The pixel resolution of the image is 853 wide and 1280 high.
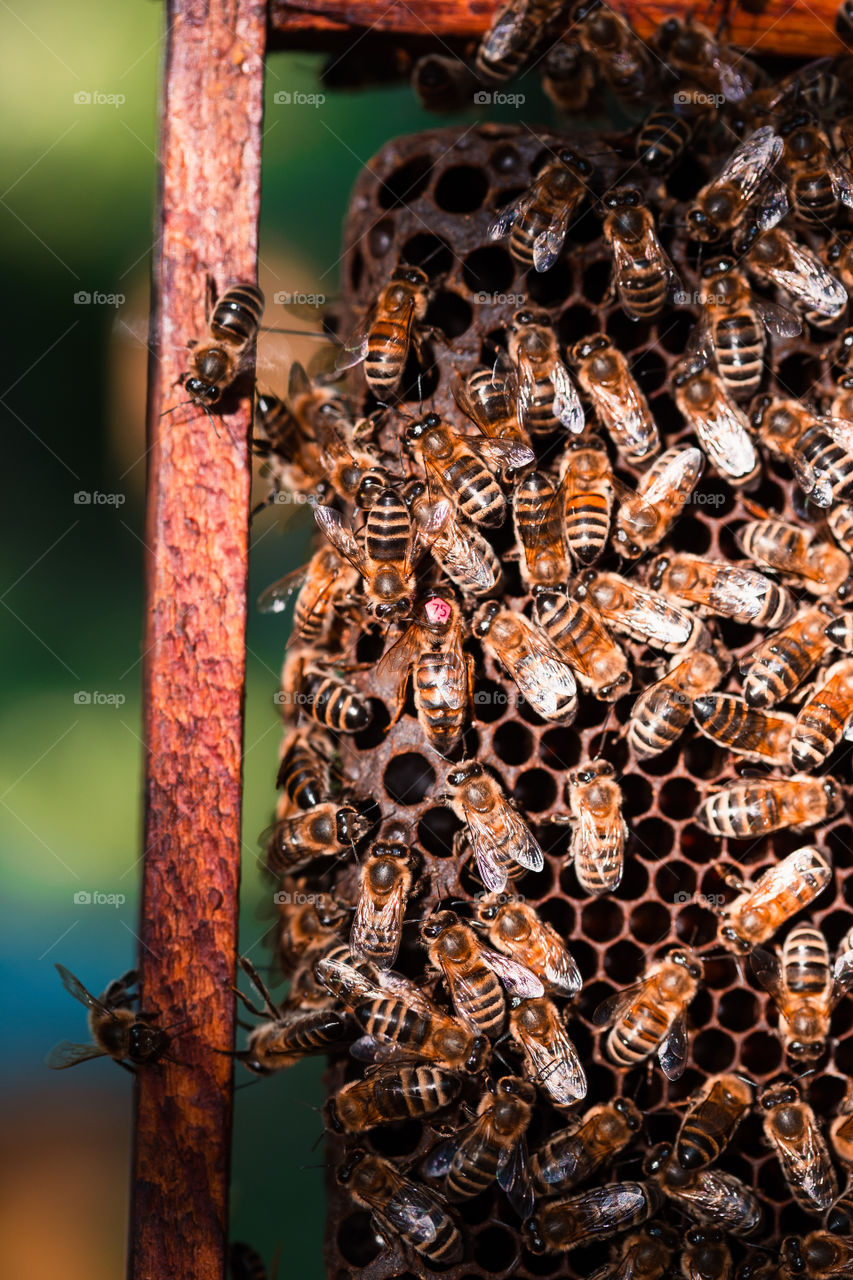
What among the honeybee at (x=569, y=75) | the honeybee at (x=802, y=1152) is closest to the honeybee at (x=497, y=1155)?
the honeybee at (x=802, y=1152)

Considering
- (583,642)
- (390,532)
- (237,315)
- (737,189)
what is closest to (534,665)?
(583,642)

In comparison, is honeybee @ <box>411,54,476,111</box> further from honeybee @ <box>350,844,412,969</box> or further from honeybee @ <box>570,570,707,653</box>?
honeybee @ <box>350,844,412,969</box>

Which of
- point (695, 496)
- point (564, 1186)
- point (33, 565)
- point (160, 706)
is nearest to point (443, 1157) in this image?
point (564, 1186)

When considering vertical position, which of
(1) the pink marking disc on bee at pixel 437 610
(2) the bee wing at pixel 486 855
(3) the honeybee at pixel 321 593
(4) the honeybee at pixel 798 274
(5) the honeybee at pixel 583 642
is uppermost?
(4) the honeybee at pixel 798 274

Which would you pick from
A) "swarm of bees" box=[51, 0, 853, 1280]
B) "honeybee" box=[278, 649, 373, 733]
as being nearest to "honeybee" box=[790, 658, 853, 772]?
"swarm of bees" box=[51, 0, 853, 1280]

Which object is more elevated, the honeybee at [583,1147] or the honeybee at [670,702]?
the honeybee at [670,702]

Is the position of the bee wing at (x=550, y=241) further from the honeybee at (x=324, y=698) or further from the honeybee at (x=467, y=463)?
the honeybee at (x=324, y=698)
